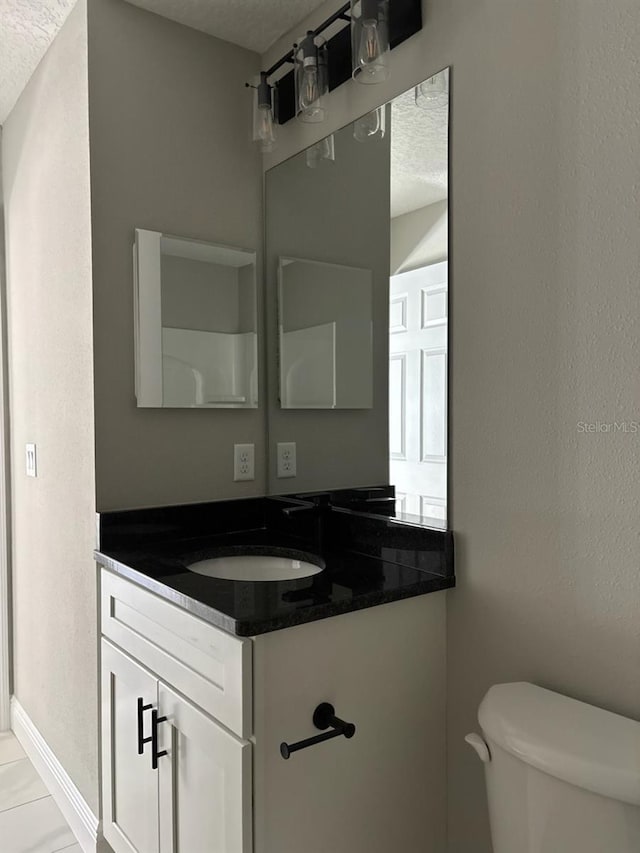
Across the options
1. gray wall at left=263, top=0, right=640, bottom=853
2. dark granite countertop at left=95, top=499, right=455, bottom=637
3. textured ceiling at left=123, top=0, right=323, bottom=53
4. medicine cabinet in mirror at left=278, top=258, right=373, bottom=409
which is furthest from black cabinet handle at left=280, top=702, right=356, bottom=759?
textured ceiling at left=123, top=0, right=323, bottom=53

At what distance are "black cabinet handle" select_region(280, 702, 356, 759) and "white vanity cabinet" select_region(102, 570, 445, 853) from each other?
2cm

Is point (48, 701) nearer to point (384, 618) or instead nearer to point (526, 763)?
point (384, 618)

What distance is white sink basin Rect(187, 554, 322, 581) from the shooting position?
68.9 inches

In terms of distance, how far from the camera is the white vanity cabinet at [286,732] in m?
1.19

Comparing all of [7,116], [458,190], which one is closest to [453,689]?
[458,190]

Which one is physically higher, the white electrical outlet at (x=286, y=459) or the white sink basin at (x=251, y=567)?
the white electrical outlet at (x=286, y=459)

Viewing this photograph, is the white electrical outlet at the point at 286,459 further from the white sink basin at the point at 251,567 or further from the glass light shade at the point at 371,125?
the glass light shade at the point at 371,125

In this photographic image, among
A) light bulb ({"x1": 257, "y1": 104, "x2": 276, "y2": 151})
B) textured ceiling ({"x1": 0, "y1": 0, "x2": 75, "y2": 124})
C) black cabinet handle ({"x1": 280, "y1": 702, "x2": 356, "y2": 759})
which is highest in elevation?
textured ceiling ({"x1": 0, "y1": 0, "x2": 75, "y2": 124})

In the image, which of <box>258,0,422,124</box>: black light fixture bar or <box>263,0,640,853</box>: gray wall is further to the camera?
<box>258,0,422,124</box>: black light fixture bar

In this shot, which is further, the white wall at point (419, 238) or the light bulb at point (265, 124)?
the light bulb at point (265, 124)

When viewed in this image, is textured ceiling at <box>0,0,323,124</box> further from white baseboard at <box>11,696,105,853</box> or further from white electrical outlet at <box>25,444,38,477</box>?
white baseboard at <box>11,696,105,853</box>

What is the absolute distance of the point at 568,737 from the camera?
41.2 inches

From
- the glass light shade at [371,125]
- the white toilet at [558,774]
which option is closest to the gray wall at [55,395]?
the glass light shade at [371,125]

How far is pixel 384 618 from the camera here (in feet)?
4.46
